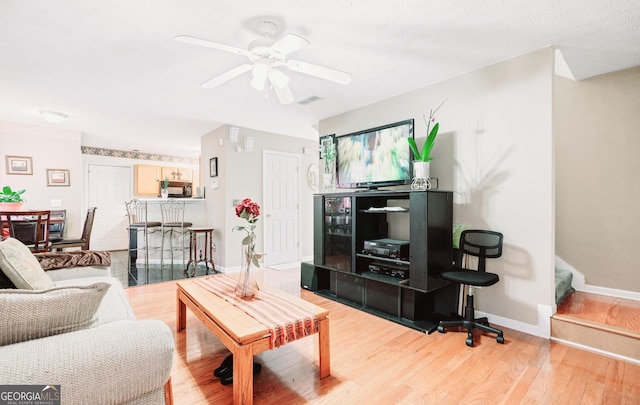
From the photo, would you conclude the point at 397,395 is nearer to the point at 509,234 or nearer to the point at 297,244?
the point at 509,234

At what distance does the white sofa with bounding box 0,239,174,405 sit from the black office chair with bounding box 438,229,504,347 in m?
2.10

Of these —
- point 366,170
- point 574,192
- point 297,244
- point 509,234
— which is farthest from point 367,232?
point 297,244

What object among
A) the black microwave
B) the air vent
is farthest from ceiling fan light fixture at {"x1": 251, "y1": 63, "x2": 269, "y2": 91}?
the black microwave

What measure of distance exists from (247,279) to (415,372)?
1.28 m

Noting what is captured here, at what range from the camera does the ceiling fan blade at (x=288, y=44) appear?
5.79ft

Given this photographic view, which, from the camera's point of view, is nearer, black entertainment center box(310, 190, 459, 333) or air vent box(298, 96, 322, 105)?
black entertainment center box(310, 190, 459, 333)

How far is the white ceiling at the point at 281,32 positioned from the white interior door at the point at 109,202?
124 inches

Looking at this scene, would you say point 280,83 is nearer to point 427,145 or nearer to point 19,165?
point 427,145

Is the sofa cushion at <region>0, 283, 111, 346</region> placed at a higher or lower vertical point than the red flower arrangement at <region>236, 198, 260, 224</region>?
lower

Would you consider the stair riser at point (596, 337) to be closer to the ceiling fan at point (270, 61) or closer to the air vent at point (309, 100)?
the ceiling fan at point (270, 61)

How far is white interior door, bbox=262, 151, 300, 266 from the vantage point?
5.18m

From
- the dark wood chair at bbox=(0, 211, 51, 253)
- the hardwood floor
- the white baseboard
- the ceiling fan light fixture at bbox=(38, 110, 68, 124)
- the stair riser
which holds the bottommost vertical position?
the hardwood floor

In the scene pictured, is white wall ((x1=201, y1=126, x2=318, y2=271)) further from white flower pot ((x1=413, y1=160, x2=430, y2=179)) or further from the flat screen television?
white flower pot ((x1=413, y1=160, x2=430, y2=179))

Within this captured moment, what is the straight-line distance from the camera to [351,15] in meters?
1.99
